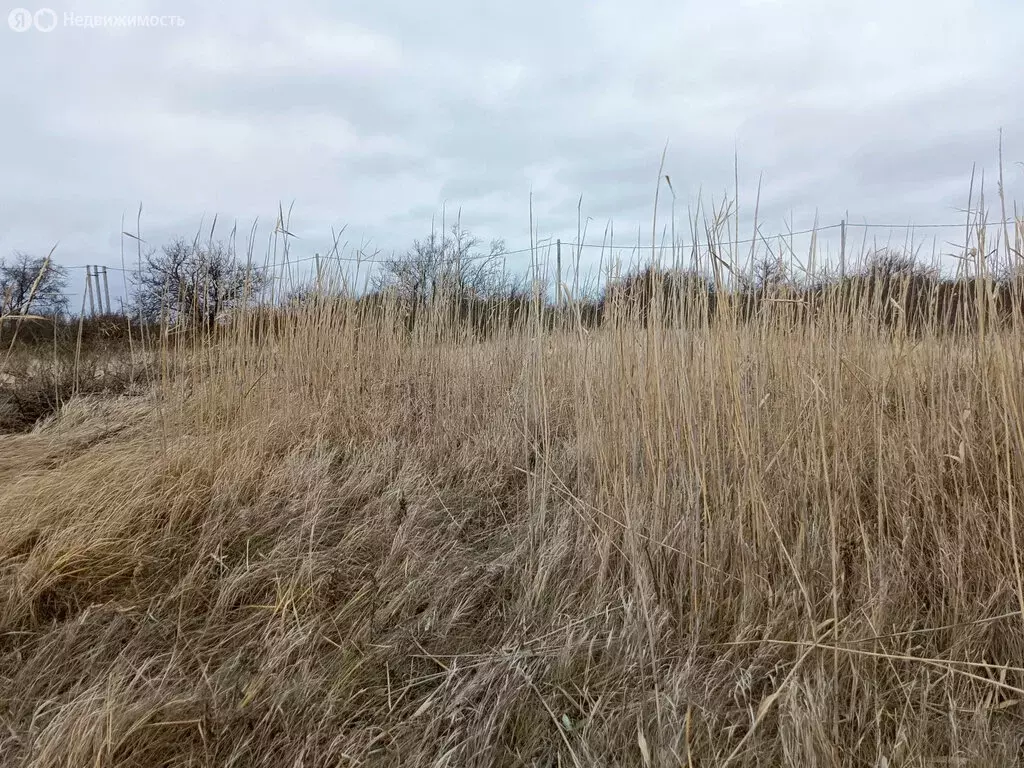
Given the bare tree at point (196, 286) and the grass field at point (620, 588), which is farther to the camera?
the bare tree at point (196, 286)

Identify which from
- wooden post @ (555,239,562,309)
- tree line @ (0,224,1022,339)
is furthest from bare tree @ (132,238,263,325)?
wooden post @ (555,239,562,309)

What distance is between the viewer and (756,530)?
45.7 inches

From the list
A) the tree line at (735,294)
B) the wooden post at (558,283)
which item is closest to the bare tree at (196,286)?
the tree line at (735,294)

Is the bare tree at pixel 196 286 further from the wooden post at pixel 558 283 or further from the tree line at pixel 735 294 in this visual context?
the wooden post at pixel 558 283

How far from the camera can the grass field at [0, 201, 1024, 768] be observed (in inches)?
37.0

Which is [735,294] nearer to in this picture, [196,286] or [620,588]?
[620,588]

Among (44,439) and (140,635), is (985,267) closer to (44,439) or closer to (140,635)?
(140,635)

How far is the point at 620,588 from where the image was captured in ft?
4.12

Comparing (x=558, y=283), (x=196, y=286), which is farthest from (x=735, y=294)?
(x=196, y=286)

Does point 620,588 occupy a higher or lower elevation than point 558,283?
lower

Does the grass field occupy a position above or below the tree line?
below

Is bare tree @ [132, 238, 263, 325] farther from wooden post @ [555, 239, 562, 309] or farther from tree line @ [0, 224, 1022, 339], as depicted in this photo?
wooden post @ [555, 239, 562, 309]

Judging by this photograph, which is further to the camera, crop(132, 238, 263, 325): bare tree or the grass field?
crop(132, 238, 263, 325): bare tree

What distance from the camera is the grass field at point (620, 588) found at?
0.94 metres
